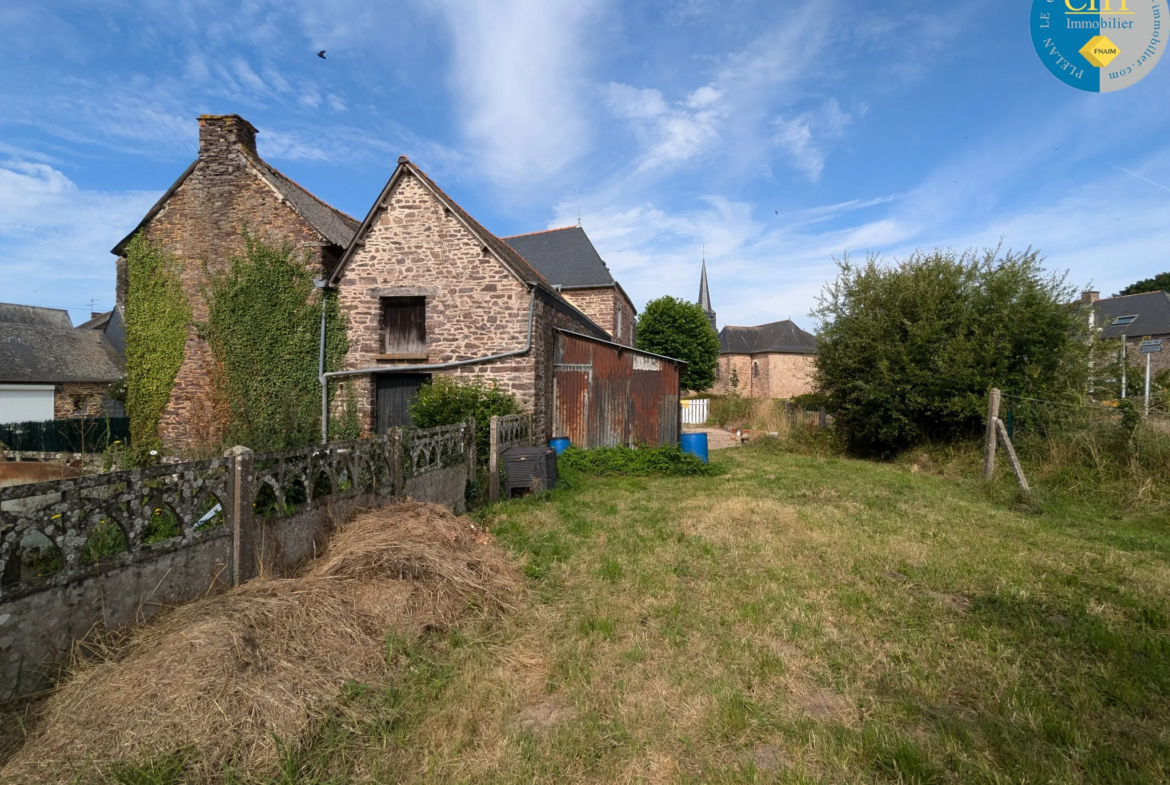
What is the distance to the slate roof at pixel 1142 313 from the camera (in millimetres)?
33844

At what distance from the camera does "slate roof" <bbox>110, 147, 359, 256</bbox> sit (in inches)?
488

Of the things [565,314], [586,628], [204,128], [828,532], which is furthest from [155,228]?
[828,532]

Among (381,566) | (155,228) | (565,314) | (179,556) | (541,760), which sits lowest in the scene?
(541,760)

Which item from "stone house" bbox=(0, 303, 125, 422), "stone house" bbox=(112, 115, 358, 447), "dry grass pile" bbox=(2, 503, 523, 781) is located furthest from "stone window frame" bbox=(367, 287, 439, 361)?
"stone house" bbox=(0, 303, 125, 422)

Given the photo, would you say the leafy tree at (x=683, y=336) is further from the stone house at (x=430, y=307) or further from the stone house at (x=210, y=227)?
the stone house at (x=210, y=227)

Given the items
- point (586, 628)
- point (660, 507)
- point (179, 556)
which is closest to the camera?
point (179, 556)

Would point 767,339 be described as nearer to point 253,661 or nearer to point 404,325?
point 404,325

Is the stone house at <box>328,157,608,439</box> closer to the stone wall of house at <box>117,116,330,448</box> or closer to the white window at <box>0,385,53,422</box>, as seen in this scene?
the stone wall of house at <box>117,116,330,448</box>

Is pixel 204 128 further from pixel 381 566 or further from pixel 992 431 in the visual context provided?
pixel 992 431

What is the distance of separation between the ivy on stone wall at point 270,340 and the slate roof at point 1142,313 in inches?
1686

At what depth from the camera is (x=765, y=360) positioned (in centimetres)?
4422

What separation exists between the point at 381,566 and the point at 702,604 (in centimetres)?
261

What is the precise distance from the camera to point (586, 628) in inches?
157

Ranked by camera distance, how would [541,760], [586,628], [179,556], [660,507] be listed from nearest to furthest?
[541,760] < [179,556] < [586,628] < [660,507]
